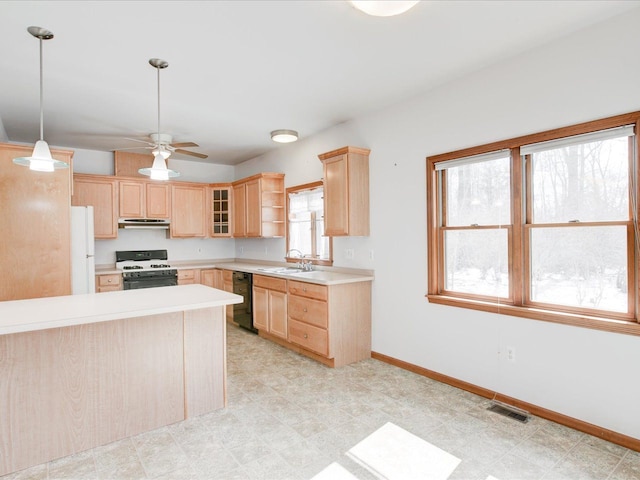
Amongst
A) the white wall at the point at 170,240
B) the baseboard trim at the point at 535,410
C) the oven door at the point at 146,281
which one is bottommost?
the baseboard trim at the point at 535,410

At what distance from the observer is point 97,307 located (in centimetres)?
229

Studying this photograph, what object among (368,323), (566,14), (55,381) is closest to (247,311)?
(368,323)

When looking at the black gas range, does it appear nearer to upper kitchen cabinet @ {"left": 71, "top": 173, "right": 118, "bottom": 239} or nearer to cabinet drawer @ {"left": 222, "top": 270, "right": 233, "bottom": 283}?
upper kitchen cabinet @ {"left": 71, "top": 173, "right": 118, "bottom": 239}

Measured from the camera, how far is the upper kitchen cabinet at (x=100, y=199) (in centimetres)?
514

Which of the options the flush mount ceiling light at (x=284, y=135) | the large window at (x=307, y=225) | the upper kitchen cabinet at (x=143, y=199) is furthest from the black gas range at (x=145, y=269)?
the flush mount ceiling light at (x=284, y=135)

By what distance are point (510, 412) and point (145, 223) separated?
5.43 meters

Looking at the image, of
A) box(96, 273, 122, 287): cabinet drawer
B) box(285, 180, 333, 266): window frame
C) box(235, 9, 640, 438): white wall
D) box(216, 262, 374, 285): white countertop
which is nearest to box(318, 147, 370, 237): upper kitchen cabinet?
box(235, 9, 640, 438): white wall

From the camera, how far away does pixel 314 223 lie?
195 inches

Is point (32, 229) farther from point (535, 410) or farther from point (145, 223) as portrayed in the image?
point (535, 410)

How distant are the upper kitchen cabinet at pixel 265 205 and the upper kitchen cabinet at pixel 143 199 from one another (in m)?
1.36

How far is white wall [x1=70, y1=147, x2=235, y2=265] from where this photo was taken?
5.52 m

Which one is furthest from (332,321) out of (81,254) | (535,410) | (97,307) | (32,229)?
(32,229)

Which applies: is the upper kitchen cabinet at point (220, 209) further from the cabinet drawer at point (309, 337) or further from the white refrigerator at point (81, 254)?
the cabinet drawer at point (309, 337)

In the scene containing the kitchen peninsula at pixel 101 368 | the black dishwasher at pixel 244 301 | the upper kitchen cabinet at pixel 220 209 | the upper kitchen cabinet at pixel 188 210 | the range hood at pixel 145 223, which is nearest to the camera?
the kitchen peninsula at pixel 101 368
